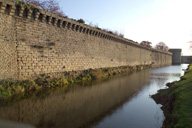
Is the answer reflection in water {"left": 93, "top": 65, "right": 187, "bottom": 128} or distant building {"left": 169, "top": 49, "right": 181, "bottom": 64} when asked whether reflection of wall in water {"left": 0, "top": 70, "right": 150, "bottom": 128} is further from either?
distant building {"left": 169, "top": 49, "right": 181, "bottom": 64}

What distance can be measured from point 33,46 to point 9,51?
1882 millimetres

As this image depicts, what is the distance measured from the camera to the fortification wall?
936 centimetres

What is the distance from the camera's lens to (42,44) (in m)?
11.8

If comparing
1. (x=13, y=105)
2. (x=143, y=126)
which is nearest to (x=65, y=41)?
(x=13, y=105)

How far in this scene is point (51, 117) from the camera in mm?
6027

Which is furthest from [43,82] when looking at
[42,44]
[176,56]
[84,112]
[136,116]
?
[176,56]

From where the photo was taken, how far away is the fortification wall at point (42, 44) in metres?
9.36

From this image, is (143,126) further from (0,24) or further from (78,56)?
(78,56)

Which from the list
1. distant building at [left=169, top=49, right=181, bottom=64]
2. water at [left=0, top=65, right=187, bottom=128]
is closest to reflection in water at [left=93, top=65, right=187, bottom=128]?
water at [left=0, top=65, right=187, bottom=128]

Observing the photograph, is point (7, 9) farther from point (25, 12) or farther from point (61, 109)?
point (61, 109)

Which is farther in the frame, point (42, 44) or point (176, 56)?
point (176, 56)

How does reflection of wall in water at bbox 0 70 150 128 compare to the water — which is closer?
the water

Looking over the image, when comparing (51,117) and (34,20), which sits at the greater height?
(34,20)

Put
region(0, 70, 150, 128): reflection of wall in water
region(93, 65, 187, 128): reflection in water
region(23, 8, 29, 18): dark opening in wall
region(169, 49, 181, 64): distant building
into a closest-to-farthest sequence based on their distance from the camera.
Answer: region(93, 65, 187, 128): reflection in water, region(0, 70, 150, 128): reflection of wall in water, region(23, 8, 29, 18): dark opening in wall, region(169, 49, 181, 64): distant building
